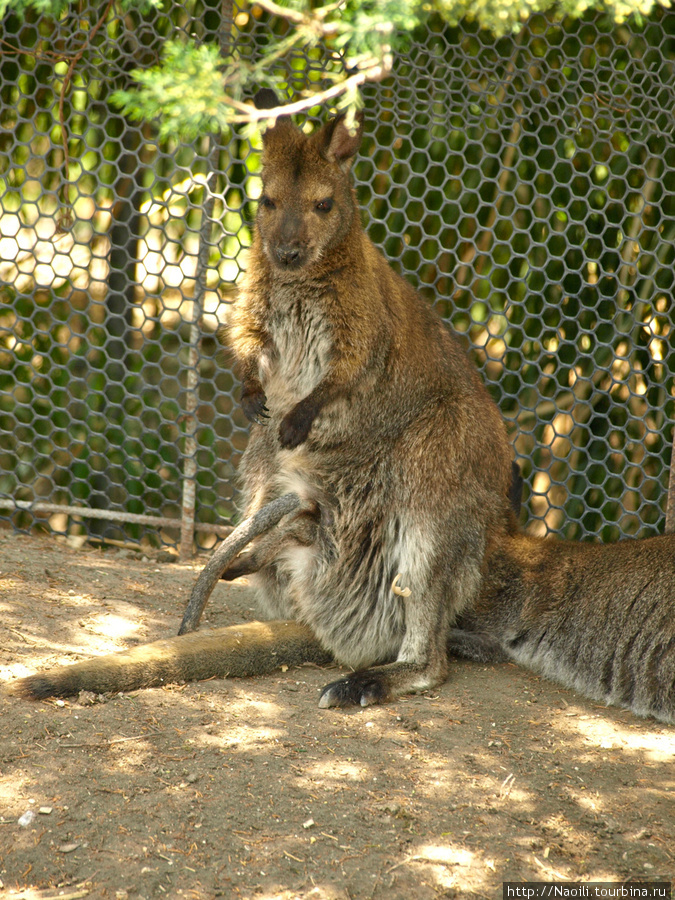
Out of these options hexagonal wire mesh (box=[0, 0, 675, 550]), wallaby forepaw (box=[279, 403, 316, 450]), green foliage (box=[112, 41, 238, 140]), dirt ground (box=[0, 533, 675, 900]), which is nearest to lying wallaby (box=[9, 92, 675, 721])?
wallaby forepaw (box=[279, 403, 316, 450])

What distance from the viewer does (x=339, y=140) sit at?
3631mm

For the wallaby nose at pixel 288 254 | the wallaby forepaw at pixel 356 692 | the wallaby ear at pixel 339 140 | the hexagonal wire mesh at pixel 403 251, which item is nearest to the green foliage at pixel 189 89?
the wallaby nose at pixel 288 254

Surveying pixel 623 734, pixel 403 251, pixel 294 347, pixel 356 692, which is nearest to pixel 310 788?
pixel 356 692

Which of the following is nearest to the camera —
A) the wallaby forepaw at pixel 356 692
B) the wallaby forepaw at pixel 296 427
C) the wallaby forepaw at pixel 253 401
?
the wallaby forepaw at pixel 356 692

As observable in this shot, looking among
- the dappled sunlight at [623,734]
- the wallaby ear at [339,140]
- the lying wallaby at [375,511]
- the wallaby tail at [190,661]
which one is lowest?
the dappled sunlight at [623,734]

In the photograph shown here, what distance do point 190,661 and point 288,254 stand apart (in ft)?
5.32

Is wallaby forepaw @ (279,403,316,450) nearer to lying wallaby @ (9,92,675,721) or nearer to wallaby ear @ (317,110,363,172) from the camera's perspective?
lying wallaby @ (9,92,675,721)

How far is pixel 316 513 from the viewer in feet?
12.6

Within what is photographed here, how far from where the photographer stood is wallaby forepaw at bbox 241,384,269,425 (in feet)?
12.8

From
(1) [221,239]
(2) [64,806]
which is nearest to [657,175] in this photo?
(1) [221,239]

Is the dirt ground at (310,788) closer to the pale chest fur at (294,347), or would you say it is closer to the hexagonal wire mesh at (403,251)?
the pale chest fur at (294,347)

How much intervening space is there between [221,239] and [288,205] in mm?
1612

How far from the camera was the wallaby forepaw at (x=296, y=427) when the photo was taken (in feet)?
12.0

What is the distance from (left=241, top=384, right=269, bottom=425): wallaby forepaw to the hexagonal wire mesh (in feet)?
3.74
